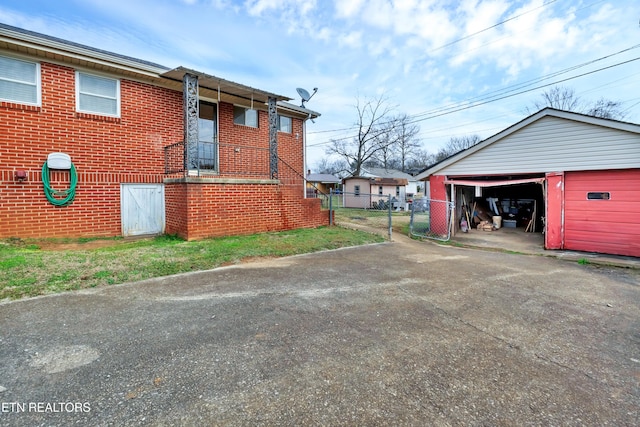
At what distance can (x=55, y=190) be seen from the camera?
7297 millimetres

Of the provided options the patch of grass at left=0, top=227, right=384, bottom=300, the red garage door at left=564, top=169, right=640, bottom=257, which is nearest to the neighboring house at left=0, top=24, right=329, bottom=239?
the patch of grass at left=0, top=227, right=384, bottom=300

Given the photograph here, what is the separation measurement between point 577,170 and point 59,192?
44.1 ft

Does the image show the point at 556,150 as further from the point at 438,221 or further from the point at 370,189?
the point at 370,189

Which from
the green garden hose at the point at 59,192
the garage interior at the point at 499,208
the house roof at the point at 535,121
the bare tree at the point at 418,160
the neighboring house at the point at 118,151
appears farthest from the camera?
the bare tree at the point at 418,160

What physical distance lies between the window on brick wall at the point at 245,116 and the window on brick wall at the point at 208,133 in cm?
76

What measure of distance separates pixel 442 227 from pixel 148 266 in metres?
9.55

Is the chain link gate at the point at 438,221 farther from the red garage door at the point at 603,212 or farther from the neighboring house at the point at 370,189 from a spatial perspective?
the neighboring house at the point at 370,189

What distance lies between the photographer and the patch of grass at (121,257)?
451 cm

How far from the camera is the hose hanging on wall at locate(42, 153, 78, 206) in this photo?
7.18 m

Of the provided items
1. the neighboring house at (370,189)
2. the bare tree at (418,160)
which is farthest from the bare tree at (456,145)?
the neighboring house at (370,189)

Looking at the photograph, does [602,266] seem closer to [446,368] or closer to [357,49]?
[446,368]

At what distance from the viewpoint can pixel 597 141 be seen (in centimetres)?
844

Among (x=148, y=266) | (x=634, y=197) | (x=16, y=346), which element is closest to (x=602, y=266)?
(x=634, y=197)

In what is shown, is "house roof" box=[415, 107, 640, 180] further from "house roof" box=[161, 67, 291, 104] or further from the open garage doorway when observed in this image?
"house roof" box=[161, 67, 291, 104]
